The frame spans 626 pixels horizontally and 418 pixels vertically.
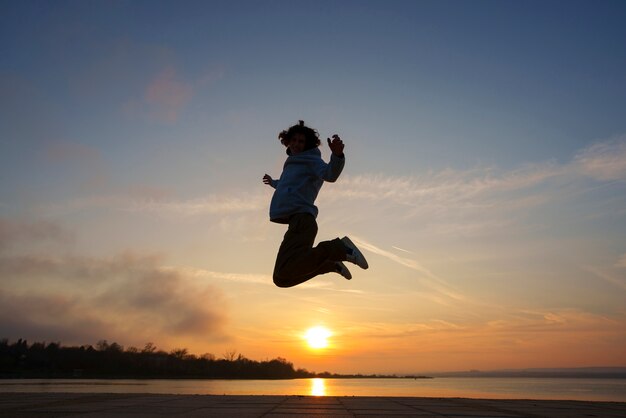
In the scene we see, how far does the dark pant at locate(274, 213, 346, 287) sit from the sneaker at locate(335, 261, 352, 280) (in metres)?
0.05

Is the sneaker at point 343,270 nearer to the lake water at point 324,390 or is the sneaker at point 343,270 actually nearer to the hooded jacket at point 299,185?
the hooded jacket at point 299,185

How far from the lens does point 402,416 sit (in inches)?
263

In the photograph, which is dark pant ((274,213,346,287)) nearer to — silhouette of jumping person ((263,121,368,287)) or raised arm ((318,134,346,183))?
silhouette of jumping person ((263,121,368,287))

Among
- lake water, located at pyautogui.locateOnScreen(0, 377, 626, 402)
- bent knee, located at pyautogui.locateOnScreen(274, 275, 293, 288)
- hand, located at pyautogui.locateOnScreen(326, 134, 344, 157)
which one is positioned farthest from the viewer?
lake water, located at pyautogui.locateOnScreen(0, 377, 626, 402)

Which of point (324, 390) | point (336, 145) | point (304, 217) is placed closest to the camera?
point (336, 145)

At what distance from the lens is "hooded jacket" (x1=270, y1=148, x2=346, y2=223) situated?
20.0ft

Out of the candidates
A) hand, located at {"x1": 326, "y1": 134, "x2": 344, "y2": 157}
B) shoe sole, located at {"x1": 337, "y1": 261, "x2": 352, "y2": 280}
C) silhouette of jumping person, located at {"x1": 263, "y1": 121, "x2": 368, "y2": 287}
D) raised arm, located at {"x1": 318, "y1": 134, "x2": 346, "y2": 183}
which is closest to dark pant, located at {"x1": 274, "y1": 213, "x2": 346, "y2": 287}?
silhouette of jumping person, located at {"x1": 263, "y1": 121, "x2": 368, "y2": 287}

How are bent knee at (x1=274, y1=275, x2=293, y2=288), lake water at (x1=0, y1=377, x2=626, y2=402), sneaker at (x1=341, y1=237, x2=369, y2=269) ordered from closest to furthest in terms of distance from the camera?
bent knee at (x1=274, y1=275, x2=293, y2=288)
sneaker at (x1=341, y1=237, x2=369, y2=269)
lake water at (x1=0, y1=377, x2=626, y2=402)

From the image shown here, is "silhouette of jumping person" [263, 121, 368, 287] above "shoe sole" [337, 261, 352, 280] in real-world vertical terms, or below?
above

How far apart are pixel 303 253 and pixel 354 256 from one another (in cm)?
67

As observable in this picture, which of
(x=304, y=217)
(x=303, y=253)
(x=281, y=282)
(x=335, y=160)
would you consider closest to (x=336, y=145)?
(x=335, y=160)

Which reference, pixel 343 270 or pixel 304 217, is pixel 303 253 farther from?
pixel 343 270

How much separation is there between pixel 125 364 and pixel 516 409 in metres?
149

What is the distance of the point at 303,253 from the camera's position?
5863mm
